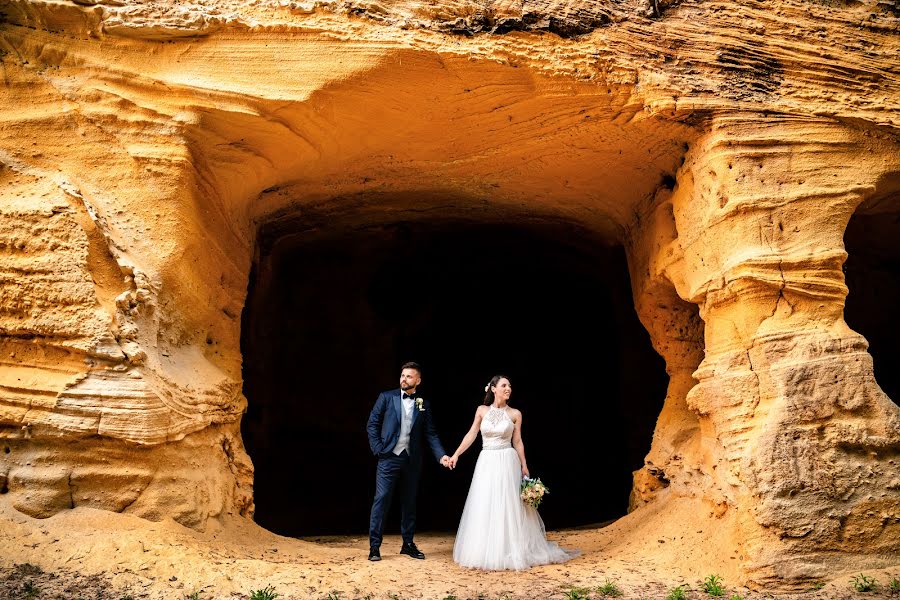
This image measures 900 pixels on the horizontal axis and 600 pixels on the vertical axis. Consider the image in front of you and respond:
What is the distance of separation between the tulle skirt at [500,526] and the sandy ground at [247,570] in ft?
0.36

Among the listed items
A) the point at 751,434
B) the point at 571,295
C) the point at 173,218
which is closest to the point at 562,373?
the point at 571,295

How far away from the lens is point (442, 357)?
11.7 meters

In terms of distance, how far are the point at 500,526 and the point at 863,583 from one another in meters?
2.39

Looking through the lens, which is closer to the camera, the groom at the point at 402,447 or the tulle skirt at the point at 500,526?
the tulle skirt at the point at 500,526

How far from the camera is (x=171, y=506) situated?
203 inches

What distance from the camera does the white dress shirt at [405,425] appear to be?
5.66 m

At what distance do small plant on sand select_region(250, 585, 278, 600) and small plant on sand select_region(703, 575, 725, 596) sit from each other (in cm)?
278

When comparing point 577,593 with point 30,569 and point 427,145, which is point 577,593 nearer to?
point 30,569

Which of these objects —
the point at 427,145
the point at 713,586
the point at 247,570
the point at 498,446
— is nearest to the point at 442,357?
the point at 427,145

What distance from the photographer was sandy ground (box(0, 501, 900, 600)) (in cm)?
442

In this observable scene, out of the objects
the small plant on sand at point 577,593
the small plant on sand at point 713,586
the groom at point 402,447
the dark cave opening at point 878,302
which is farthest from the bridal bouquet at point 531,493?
the dark cave opening at point 878,302

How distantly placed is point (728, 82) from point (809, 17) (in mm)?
911

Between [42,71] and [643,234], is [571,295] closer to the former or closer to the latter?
[643,234]

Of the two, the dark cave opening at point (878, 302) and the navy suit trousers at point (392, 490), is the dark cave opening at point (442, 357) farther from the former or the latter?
the navy suit trousers at point (392, 490)
